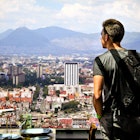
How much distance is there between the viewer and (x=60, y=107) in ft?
19.0

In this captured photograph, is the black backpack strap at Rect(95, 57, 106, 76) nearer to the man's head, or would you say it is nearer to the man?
the man

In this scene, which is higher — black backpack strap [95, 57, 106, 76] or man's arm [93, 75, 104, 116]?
black backpack strap [95, 57, 106, 76]

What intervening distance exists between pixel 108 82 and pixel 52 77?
532 cm

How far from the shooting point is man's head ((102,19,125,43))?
5.82ft

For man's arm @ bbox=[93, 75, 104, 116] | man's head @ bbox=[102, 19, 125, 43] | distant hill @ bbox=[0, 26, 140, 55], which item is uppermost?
distant hill @ bbox=[0, 26, 140, 55]

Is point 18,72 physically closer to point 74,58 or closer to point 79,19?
point 74,58

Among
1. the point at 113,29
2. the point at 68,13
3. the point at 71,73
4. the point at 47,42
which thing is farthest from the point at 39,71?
the point at 113,29

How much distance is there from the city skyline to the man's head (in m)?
4.17

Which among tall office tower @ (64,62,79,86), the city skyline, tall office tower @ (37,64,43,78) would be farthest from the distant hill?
tall office tower @ (64,62,79,86)

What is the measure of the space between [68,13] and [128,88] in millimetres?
6346

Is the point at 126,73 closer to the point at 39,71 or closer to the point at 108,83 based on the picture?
the point at 108,83

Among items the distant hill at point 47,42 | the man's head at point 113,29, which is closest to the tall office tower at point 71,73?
the distant hill at point 47,42

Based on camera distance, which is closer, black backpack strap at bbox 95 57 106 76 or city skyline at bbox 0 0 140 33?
black backpack strap at bbox 95 57 106 76

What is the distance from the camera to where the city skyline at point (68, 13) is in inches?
269
